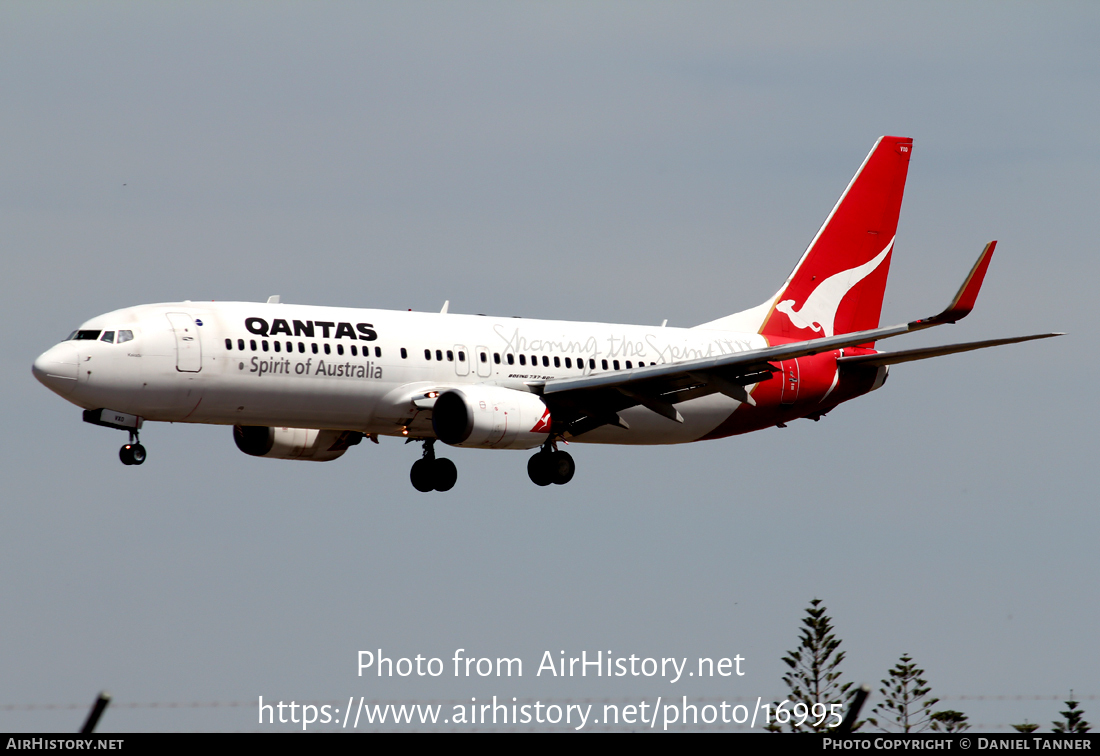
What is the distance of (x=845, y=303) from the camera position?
58250 mm

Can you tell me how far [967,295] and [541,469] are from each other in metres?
13.7

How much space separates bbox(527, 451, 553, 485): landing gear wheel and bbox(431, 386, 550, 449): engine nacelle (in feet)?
8.50

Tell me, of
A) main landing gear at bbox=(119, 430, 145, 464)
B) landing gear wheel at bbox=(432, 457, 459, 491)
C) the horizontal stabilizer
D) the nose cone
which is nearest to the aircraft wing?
the horizontal stabilizer

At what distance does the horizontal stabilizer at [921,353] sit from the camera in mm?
44481

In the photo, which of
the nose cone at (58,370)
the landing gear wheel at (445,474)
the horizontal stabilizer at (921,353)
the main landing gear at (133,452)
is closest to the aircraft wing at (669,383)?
the horizontal stabilizer at (921,353)

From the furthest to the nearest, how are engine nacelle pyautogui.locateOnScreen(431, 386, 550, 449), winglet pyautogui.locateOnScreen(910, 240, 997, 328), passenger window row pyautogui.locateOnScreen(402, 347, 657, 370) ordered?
passenger window row pyautogui.locateOnScreen(402, 347, 657, 370)
engine nacelle pyautogui.locateOnScreen(431, 386, 550, 449)
winglet pyautogui.locateOnScreen(910, 240, 997, 328)

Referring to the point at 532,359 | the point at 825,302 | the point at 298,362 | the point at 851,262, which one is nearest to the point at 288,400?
the point at 298,362

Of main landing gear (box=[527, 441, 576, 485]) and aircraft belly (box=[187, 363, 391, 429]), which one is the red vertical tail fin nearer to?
main landing gear (box=[527, 441, 576, 485])

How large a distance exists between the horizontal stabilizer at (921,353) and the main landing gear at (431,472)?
13.4 metres

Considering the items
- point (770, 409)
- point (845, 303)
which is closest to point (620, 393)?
point (770, 409)

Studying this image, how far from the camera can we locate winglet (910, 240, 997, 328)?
139 feet

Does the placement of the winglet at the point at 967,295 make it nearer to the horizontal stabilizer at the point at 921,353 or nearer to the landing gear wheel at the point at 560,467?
the horizontal stabilizer at the point at 921,353
